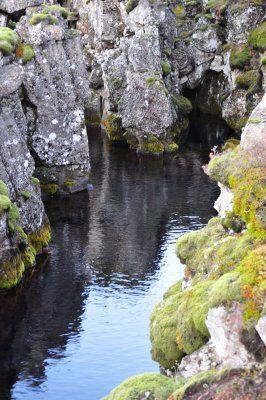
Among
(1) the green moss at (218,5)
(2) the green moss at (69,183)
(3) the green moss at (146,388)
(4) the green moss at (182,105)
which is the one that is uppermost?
(1) the green moss at (218,5)

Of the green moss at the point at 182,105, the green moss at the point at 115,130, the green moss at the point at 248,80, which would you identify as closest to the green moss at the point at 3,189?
the green moss at the point at 115,130

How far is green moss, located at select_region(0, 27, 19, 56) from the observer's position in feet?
190

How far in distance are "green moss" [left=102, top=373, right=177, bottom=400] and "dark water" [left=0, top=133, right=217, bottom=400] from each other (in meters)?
12.7

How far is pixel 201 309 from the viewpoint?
79.6ft

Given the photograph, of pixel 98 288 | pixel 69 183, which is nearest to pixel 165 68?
pixel 69 183

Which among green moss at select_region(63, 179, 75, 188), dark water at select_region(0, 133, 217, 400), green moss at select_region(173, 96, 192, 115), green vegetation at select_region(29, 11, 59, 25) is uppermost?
green vegetation at select_region(29, 11, 59, 25)

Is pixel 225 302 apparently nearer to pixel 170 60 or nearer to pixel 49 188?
pixel 49 188

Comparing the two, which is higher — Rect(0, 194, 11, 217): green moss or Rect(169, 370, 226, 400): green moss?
Rect(169, 370, 226, 400): green moss

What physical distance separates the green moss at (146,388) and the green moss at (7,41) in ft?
136

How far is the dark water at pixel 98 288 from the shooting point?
36812mm

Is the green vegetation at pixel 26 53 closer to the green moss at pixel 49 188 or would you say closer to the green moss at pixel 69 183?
the green moss at pixel 49 188

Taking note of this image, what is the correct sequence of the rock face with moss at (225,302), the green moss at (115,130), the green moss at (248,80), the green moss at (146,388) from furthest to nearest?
the green moss at (115,130), the green moss at (248,80), the green moss at (146,388), the rock face with moss at (225,302)

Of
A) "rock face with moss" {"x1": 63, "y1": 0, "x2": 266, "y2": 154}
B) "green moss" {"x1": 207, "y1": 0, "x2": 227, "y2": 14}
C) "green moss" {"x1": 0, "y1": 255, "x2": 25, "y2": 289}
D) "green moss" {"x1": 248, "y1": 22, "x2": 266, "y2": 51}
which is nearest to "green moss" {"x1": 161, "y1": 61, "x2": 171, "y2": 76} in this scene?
"rock face with moss" {"x1": 63, "y1": 0, "x2": 266, "y2": 154}

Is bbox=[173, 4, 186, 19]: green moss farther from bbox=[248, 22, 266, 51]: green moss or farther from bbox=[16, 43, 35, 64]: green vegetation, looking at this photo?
bbox=[16, 43, 35, 64]: green vegetation
